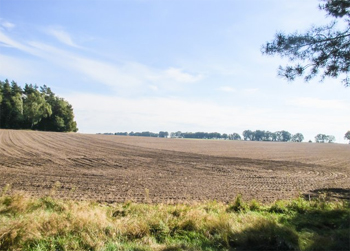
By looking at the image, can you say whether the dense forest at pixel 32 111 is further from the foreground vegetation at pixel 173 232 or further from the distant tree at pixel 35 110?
the foreground vegetation at pixel 173 232

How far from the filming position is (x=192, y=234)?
16.2 feet

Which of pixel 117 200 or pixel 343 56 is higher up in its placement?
pixel 343 56

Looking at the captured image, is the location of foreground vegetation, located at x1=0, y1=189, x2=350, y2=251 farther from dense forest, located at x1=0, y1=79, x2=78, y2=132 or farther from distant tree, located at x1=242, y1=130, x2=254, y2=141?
distant tree, located at x1=242, y1=130, x2=254, y2=141

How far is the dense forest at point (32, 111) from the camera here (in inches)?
2940

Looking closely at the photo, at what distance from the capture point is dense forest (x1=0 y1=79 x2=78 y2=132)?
74.7m

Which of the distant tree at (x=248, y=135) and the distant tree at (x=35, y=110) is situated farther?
the distant tree at (x=248, y=135)

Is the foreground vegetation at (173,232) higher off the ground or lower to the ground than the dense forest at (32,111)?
lower

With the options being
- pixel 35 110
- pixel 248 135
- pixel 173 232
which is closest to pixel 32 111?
pixel 35 110

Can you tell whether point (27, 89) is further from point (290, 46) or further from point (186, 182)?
point (290, 46)

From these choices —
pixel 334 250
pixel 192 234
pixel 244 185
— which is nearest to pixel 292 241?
pixel 334 250

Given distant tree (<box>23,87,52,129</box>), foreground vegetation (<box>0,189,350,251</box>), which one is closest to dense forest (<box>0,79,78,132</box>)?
distant tree (<box>23,87,52,129</box>)

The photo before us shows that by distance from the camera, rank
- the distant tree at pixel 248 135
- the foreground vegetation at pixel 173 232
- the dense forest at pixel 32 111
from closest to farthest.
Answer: the foreground vegetation at pixel 173 232, the dense forest at pixel 32 111, the distant tree at pixel 248 135

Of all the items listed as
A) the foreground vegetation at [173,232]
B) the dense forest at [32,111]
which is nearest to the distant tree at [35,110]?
the dense forest at [32,111]

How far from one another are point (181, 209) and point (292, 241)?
2.88 meters
